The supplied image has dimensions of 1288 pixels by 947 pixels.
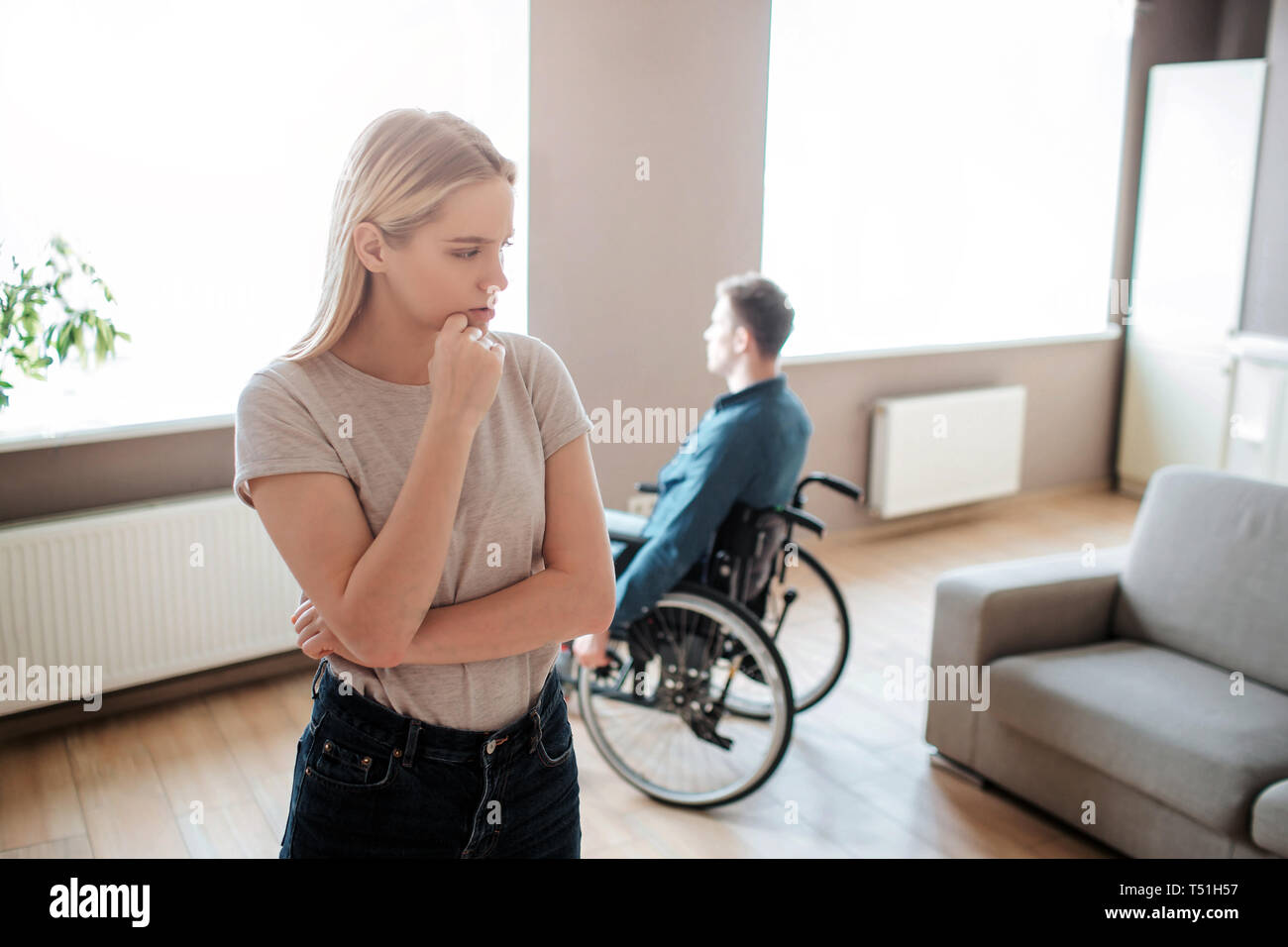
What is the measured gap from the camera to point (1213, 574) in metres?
2.50

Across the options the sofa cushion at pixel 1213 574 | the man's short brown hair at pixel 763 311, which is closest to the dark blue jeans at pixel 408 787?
the man's short brown hair at pixel 763 311

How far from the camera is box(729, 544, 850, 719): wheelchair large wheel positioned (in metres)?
2.78

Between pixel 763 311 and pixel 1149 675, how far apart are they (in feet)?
4.05

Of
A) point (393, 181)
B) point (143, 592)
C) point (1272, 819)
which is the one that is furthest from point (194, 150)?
point (1272, 819)

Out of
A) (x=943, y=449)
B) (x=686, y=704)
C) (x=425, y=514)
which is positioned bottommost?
(x=686, y=704)

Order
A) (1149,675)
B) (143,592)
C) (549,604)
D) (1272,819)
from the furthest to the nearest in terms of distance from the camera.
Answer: (143,592)
(1149,675)
(1272,819)
(549,604)

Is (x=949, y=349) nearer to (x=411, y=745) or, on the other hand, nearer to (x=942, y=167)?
(x=942, y=167)

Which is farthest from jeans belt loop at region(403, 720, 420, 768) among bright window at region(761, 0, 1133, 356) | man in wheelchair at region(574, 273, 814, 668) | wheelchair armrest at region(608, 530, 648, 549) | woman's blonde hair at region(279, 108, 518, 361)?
bright window at region(761, 0, 1133, 356)

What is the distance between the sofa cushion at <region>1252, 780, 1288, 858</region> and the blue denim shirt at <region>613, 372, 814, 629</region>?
115 cm

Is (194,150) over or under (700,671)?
over

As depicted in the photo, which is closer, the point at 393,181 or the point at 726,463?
the point at 393,181

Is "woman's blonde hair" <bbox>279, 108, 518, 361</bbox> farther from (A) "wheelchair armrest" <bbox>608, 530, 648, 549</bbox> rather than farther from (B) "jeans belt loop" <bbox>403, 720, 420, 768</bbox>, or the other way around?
(A) "wheelchair armrest" <bbox>608, 530, 648, 549</bbox>

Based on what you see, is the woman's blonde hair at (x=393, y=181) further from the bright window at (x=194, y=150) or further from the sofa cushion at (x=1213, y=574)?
the sofa cushion at (x=1213, y=574)

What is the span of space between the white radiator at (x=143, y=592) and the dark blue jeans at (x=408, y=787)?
2.03 metres
